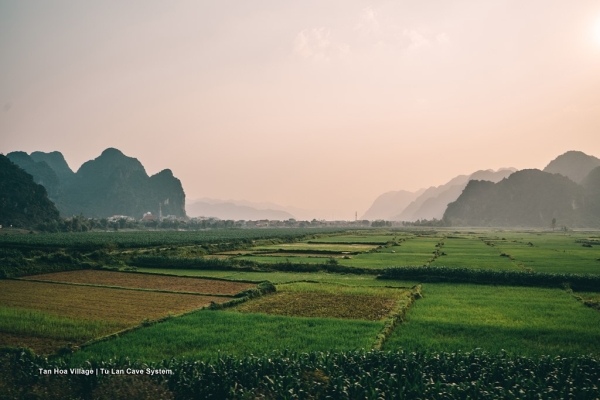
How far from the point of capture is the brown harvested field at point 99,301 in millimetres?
17406

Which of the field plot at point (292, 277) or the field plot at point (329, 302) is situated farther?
the field plot at point (292, 277)

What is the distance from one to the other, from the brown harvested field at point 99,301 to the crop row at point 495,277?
13.9 m

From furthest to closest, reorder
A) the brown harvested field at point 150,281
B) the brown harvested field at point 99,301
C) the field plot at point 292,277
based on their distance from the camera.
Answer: the field plot at point 292,277 → the brown harvested field at point 150,281 → the brown harvested field at point 99,301

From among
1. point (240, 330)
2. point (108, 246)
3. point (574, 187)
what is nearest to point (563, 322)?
point (240, 330)

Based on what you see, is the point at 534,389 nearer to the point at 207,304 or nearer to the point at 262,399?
the point at 262,399

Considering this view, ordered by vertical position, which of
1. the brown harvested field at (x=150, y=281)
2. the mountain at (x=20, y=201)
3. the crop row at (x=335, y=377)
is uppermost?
the mountain at (x=20, y=201)

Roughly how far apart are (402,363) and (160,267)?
101ft

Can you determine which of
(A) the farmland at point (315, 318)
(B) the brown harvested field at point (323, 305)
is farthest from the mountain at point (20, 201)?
(B) the brown harvested field at point (323, 305)

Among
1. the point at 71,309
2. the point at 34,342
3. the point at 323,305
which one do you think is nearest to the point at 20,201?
the point at 71,309

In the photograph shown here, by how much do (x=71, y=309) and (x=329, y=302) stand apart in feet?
39.4

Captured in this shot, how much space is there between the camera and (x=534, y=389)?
929cm

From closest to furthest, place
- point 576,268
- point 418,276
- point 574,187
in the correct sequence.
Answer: point 418,276
point 576,268
point 574,187

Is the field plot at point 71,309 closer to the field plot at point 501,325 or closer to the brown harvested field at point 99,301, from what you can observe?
the brown harvested field at point 99,301

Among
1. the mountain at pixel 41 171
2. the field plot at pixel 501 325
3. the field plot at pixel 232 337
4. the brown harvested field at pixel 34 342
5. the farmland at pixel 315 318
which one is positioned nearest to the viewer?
the farmland at pixel 315 318
